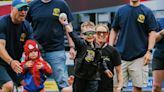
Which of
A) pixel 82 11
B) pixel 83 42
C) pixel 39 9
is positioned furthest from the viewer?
pixel 82 11

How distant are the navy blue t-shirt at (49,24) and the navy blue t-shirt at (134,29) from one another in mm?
965

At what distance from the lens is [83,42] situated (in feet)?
21.8

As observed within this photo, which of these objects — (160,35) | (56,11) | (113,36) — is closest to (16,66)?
(56,11)

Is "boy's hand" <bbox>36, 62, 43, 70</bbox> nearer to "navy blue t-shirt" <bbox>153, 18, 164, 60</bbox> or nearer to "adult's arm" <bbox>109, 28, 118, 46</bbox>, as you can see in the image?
"adult's arm" <bbox>109, 28, 118, 46</bbox>

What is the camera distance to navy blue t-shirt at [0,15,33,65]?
22.6 feet

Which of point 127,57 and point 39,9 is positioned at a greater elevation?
point 39,9

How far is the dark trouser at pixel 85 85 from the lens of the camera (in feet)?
21.9

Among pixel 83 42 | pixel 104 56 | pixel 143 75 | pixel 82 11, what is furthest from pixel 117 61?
pixel 82 11

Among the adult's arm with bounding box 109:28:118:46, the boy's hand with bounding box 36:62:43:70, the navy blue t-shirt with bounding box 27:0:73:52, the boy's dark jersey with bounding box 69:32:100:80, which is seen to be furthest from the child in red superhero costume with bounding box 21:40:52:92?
the adult's arm with bounding box 109:28:118:46

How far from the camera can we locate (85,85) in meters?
6.71

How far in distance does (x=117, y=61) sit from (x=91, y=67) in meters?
0.49

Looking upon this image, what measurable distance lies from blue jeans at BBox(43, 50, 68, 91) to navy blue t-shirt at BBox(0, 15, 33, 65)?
413 millimetres

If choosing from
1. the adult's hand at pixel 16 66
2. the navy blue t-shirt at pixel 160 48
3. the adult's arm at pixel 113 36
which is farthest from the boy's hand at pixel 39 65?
the navy blue t-shirt at pixel 160 48

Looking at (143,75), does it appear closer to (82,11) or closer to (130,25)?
(130,25)
